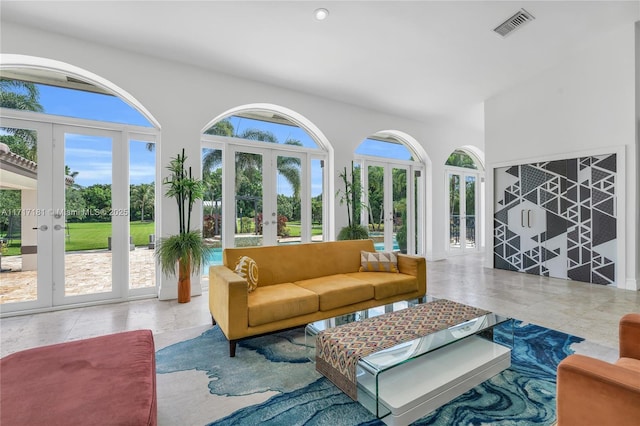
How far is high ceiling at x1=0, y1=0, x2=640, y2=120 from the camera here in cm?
334

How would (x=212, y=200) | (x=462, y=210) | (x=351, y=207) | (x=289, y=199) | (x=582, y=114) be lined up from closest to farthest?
(x=212, y=200) < (x=582, y=114) < (x=289, y=199) < (x=351, y=207) < (x=462, y=210)

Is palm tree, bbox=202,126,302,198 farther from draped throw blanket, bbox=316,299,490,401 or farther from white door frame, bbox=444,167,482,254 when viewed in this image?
white door frame, bbox=444,167,482,254

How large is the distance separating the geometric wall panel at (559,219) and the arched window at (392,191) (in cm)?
169

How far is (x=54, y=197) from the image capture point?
367 centimetres

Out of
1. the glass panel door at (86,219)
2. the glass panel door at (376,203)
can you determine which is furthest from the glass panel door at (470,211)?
the glass panel door at (86,219)

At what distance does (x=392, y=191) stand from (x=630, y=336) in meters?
5.41

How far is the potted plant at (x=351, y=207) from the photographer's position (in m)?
5.42

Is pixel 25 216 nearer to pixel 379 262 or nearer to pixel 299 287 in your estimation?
pixel 299 287

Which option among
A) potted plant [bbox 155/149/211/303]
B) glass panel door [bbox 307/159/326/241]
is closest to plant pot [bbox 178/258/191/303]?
potted plant [bbox 155/149/211/303]

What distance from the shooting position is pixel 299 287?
3.03m

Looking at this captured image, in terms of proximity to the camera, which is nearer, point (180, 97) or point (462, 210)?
point (180, 97)

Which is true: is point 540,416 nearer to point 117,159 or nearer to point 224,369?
point 224,369

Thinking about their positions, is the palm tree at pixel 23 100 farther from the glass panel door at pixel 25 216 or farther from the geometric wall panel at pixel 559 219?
the geometric wall panel at pixel 559 219

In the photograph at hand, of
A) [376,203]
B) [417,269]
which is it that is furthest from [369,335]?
[376,203]
